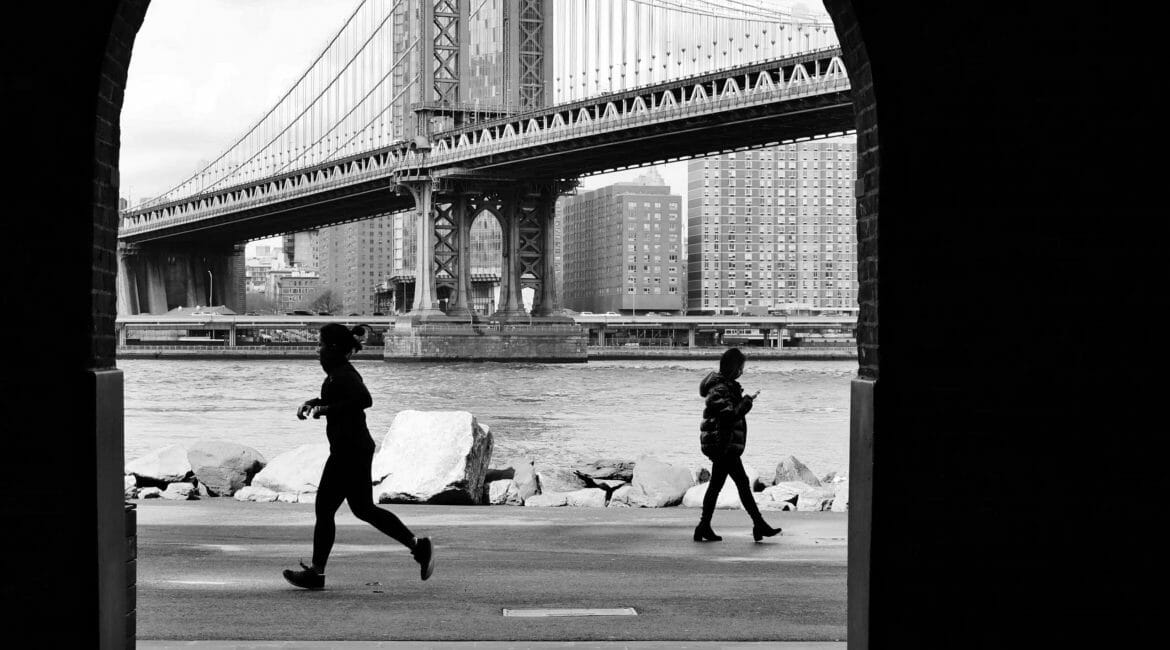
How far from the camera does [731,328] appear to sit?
9869 cm

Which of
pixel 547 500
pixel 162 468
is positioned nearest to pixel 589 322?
pixel 162 468

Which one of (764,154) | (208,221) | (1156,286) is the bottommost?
(1156,286)

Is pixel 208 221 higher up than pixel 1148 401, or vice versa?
pixel 208 221

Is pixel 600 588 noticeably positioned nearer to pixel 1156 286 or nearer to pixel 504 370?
pixel 1156 286

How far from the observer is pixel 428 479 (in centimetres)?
1266

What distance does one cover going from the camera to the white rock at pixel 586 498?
44.7 feet

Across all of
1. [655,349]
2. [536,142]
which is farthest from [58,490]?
[655,349]

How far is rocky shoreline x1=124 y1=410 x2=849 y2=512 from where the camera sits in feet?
41.8

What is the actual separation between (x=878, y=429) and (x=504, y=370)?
6219 cm

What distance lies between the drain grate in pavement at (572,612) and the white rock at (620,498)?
6.52 m

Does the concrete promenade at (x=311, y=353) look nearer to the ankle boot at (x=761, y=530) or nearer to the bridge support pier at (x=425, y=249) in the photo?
the bridge support pier at (x=425, y=249)

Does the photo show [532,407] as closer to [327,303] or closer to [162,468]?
[162,468]

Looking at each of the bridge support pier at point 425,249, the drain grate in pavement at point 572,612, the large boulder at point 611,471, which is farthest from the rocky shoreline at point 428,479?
the bridge support pier at point 425,249

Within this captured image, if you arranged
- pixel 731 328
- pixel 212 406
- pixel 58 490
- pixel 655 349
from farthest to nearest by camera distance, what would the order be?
1. pixel 731 328
2. pixel 655 349
3. pixel 212 406
4. pixel 58 490
